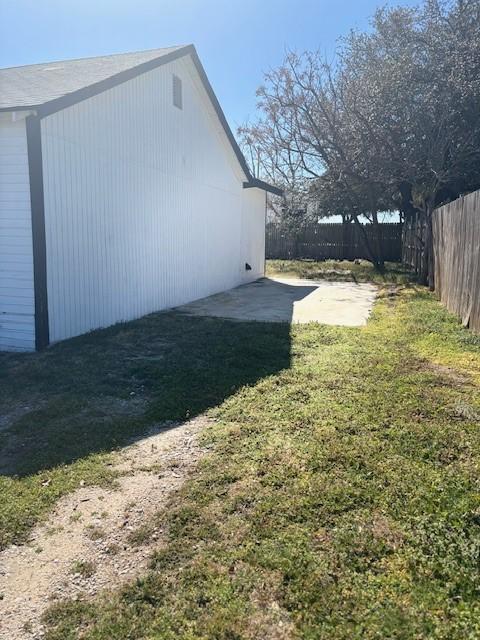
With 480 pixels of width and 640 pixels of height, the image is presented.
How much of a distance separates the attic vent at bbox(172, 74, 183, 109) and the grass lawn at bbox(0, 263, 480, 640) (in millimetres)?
5977

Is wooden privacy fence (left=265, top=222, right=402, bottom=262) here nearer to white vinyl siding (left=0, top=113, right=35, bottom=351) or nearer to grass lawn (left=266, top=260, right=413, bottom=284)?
grass lawn (left=266, top=260, right=413, bottom=284)

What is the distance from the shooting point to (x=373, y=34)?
13898 mm

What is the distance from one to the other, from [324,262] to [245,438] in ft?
59.4

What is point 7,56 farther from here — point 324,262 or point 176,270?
point 324,262

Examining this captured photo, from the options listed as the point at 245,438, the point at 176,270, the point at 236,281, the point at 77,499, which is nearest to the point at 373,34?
the point at 236,281

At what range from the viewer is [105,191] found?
24.8ft

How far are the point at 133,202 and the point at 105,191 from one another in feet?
2.87

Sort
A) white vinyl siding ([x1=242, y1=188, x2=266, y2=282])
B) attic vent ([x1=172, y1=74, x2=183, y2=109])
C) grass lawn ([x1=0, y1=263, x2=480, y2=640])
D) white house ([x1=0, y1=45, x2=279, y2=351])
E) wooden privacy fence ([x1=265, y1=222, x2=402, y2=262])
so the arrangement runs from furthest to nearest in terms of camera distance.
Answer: wooden privacy fence ([x1=265, y1=222, x2=402, y2=262]) → white vinyl siding ([x1=242, y1=188, x2=266, y2=282]) → attic vent ([x1=172, y1=74, x2=183, y2=109]) → white house ([x1=0, y1=45, x2=279, y2=351]) → grass lawn ([x1=0, y1=263, x2=480, y2=640])

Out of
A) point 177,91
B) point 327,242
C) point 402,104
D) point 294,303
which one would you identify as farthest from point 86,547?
point 327,242

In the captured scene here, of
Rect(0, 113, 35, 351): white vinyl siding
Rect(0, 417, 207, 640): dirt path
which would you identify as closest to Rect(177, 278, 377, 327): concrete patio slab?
Rect(0, 113, 35, 351): white vinyl siding

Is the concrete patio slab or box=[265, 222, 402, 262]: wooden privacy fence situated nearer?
the concrete patio slab

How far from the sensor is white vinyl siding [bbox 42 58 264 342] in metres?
6.65

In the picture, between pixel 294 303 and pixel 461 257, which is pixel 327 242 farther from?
pixel 461 257

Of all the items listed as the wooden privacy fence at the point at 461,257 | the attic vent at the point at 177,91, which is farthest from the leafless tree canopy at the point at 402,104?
the attic vent at the point at 177,91
